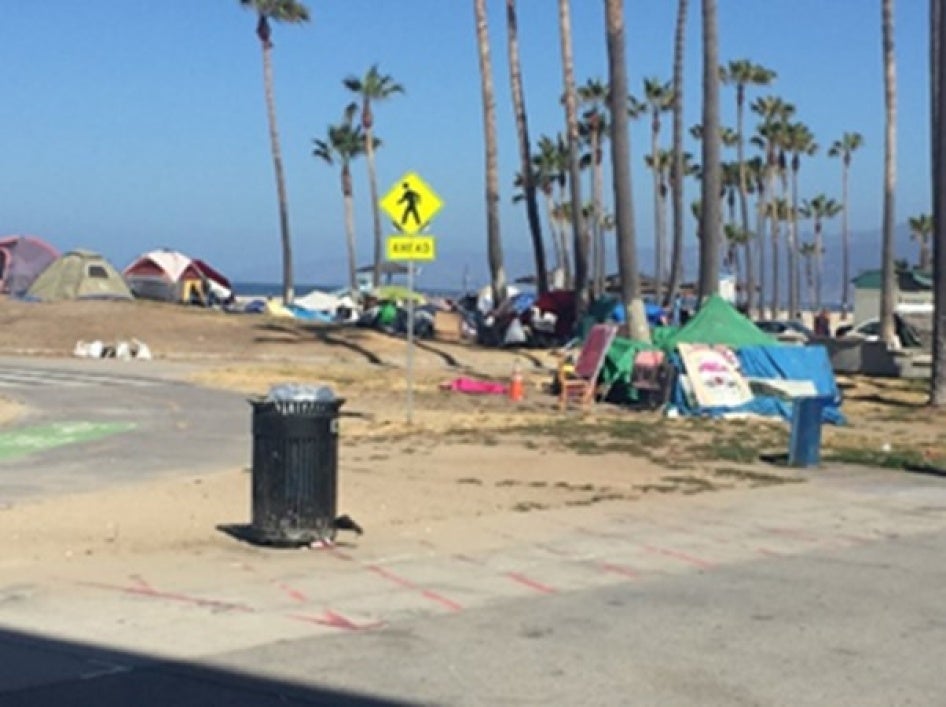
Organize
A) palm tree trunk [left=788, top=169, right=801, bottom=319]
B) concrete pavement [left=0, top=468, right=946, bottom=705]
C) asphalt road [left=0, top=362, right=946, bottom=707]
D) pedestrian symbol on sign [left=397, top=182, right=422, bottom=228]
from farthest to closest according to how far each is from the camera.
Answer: palm tree trunk [left=788, top=169, right=801, bottom=319] → pedestrian symbol on sign [left=397, top=182, right=422, bottom=228] → concrete pavement [left=0, top=468, right=946, bottom=705] → asphalt road [left=0, top=362, right=946, bottom=707]

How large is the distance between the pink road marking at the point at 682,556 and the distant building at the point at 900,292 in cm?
3591

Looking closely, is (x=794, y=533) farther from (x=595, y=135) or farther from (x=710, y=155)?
(x=595, y=135)

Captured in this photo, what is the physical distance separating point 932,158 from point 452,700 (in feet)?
90.0

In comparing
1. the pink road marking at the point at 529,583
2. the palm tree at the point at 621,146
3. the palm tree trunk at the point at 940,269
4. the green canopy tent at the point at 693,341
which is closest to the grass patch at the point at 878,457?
the green canopy tent at the point at 693,341

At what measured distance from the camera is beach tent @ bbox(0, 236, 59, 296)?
6334 centimetres

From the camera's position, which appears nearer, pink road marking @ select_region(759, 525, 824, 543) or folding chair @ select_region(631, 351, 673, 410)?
pink road marking @ select_region(759, 525, 824, 543)

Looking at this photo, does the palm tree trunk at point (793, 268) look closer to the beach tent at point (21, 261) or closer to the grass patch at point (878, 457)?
the beach tent at point (21, 261)

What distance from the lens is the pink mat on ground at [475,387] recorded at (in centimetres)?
2942

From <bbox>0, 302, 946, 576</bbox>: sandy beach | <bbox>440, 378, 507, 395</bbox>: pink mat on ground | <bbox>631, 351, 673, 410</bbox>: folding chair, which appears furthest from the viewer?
<bbox>440, 378, 507, 395</bbox>: pink mat on ground

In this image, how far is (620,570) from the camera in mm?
11656

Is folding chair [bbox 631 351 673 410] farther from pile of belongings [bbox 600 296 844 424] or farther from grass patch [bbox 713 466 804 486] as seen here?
grass patch [bbox 713 466 804 486]

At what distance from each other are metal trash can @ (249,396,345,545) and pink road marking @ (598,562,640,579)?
211 centimetres

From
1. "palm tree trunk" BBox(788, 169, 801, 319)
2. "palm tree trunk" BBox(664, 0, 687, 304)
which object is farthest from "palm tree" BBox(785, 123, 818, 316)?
"palm tree trunk" BBox(664, 0, 687, 304)

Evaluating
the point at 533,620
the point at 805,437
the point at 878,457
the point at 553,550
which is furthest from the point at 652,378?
the point at 533,620
